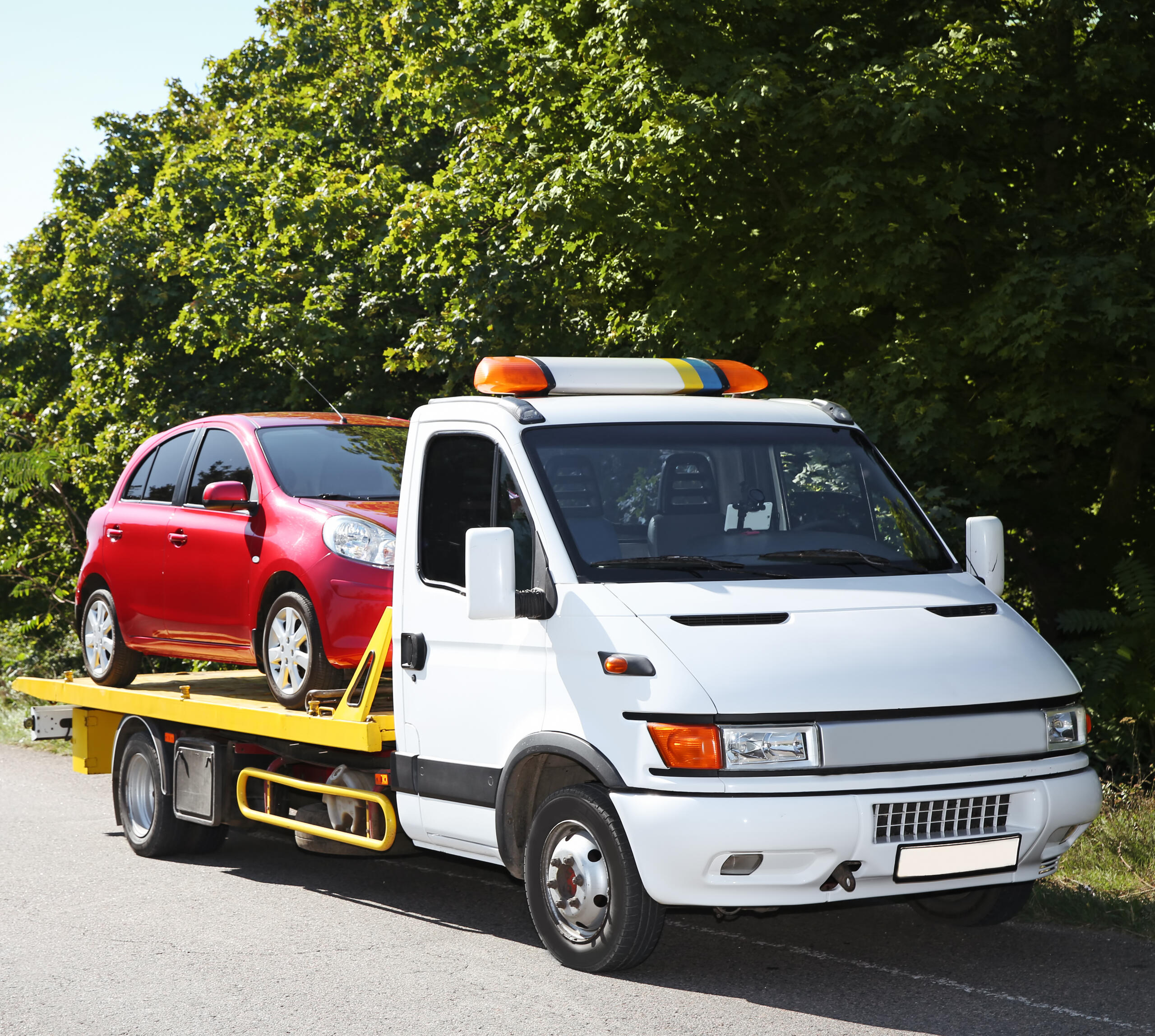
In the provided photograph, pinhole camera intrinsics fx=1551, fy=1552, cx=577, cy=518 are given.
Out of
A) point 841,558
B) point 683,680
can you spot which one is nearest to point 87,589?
point 841,558

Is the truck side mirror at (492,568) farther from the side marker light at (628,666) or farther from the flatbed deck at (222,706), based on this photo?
the flatbed deck at (222,706)

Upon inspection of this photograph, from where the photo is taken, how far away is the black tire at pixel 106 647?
31.0 feet

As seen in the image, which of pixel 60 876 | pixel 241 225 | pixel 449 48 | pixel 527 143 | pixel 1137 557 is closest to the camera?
pixel 60 876

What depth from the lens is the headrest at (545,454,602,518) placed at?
6.21 m

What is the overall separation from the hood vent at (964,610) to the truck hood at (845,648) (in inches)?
1.0

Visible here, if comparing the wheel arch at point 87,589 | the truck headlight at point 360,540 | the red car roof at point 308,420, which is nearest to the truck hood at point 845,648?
the truck headlight at point 360,540

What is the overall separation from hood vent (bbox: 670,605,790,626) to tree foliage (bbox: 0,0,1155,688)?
630 centimetres

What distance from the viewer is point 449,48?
1595 cm

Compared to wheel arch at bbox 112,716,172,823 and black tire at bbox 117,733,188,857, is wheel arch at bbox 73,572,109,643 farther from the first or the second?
black tire at bbox 117,733,188,857

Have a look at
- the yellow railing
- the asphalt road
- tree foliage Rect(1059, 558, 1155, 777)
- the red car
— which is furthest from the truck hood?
tree foliage Rect(1059, 558, 1155, 777)

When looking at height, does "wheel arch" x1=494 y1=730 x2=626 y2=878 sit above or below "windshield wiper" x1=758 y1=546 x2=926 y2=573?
below

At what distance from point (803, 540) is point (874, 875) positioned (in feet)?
4.88

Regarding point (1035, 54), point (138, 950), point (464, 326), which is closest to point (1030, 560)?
point (1035, 54)

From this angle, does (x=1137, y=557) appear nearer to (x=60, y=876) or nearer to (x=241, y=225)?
(x=60, y=876)
